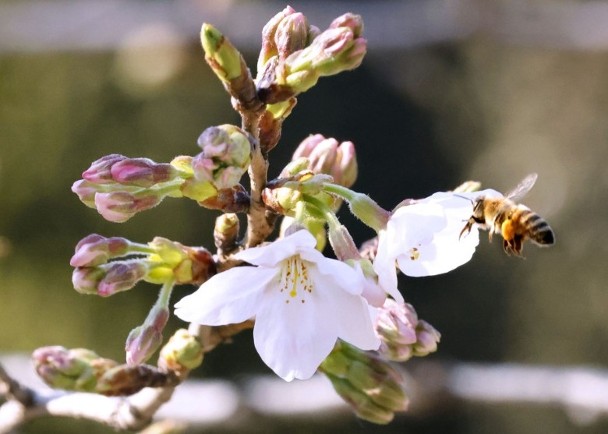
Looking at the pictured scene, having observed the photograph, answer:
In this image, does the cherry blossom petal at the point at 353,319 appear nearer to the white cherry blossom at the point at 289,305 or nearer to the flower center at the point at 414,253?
the white cherry blossom at the point at 289,305

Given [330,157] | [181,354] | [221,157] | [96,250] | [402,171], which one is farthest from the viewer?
[402,171]

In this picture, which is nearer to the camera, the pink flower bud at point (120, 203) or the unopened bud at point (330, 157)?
the pink flower bud at point (120, 203)

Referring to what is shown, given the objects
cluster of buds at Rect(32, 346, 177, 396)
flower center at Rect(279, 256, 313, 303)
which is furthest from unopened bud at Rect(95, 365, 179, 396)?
flower center at Rect(279, 256, 313, 303)

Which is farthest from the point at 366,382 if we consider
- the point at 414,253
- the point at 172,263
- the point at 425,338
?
the point at 172,263

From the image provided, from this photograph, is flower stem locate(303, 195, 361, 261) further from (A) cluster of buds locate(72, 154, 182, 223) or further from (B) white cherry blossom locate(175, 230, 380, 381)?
(A) cluster of buds locate(72, 154, 182, 223)

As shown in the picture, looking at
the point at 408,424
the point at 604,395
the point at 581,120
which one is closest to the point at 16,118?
the point at 408,424

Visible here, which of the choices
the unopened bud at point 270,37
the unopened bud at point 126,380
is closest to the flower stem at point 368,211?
the unopened bud at point 270,37

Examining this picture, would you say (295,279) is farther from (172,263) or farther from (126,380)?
(126,380)
